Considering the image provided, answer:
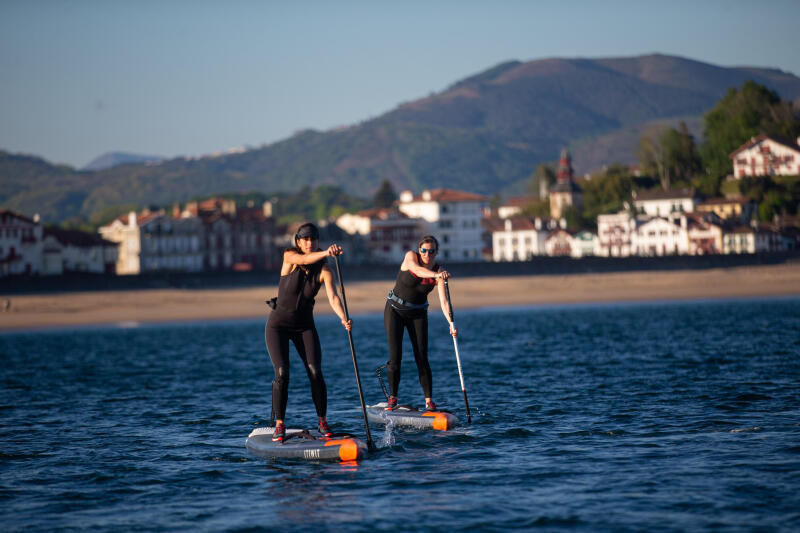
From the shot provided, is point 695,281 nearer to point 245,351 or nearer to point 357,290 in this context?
point 357,290

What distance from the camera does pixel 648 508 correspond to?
11.6 m

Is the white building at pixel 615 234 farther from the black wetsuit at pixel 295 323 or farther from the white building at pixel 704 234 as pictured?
the black wetsuit at pixel 295 323

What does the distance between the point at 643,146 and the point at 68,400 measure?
181 m

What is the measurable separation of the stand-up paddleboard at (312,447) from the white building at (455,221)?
14137cm

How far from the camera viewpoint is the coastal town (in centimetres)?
12494

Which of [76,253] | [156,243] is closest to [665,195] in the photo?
[156,243]

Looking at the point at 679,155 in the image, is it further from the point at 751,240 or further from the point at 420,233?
the point at 751,240

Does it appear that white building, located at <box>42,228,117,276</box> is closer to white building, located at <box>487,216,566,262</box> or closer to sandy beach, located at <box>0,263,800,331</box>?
sandy beach, located at <box>0,263,800,331</box>

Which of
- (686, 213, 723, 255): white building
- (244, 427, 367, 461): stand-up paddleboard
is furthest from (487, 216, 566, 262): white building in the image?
(244, 427, 367, 461): stand-up paddleboard

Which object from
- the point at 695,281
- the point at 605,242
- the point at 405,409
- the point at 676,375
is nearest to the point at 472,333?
the point at 676,375

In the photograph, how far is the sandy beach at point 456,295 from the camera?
7569 centimetres

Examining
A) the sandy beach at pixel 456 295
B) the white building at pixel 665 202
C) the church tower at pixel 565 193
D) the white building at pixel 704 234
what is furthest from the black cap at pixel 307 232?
the church tower at pixel 565 193

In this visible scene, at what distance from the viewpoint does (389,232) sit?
500ft

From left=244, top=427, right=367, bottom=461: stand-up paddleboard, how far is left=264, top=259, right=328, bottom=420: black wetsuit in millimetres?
835
